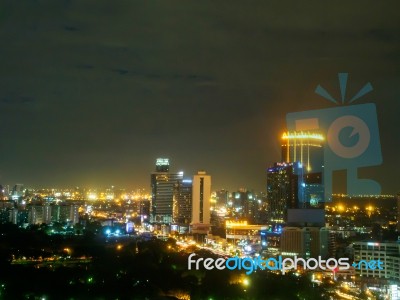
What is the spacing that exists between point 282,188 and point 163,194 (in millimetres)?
5322

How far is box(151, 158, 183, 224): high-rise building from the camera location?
19047mm

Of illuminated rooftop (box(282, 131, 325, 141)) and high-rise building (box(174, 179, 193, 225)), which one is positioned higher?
illuminated rooftop (box(282, 131, 325, 141))

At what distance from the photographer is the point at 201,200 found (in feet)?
53.4

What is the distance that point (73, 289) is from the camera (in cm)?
652

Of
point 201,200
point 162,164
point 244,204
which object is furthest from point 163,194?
point 244,204

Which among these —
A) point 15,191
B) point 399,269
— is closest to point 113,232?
point 399,269

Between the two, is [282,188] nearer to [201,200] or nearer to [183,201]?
[201,200]

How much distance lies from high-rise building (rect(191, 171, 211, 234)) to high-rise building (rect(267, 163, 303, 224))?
6.23 ft

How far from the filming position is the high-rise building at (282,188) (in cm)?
1520

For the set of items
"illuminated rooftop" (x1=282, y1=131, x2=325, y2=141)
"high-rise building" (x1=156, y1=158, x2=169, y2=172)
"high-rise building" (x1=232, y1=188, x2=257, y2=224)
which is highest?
"illuminated rooftop" (x1=282, y1=131, x2=325, y2=141)

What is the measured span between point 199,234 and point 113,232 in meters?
2.43

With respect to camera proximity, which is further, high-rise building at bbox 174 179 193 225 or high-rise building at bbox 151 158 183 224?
high-rise building at bbox 151 158 183 224

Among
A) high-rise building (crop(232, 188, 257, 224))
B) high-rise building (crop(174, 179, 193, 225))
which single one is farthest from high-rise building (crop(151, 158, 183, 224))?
high-rise building (crop(232, 188, 257, 224))

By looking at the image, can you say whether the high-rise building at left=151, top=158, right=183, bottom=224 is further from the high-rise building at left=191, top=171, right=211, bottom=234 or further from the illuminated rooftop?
the illuminated rooftop
